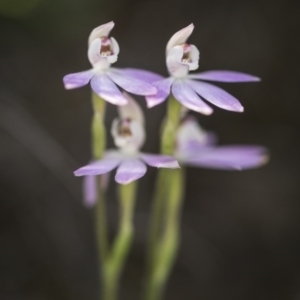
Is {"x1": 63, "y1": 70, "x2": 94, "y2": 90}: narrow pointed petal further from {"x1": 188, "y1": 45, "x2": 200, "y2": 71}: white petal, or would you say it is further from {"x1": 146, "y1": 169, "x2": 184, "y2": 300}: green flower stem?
{"x1": 146, "y1": 169, "x2": 184, "y2": 300}: green flower stem

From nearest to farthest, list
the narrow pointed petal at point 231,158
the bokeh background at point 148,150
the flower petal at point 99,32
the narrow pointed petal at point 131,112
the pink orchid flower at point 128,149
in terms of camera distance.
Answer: the pink orchid flower at point 128,149 → the flower petal at point 99,32 → the narrow pointed petal at point 131,112 → the narrow pointed petal at point 231,158 → the bokeh background at point 148,150

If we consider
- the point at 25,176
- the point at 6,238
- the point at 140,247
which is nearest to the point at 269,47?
the point at 140,247

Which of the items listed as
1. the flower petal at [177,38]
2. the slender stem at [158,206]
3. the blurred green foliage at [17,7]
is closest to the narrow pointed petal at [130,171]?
the slender stem at [158,206]

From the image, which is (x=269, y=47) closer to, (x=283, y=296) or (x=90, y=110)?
(x=90, y=110)

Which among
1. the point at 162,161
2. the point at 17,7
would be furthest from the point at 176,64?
the point at 17,7

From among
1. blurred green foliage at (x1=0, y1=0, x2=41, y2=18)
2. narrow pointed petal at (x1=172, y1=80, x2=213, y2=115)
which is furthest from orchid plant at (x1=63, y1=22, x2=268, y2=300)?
blurred green foliage at (x1=0, y1=0, x2=41, y2=18)

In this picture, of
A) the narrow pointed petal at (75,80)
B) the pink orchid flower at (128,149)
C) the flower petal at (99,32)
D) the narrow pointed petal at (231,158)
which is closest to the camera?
the narrow pointed petal at (75,80)

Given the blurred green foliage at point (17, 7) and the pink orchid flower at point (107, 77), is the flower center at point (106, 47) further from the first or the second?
the blurred green foliage at point (17, 7)
